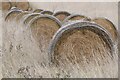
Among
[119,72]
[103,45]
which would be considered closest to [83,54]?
[103,45]

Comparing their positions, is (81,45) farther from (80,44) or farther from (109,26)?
(109,26)

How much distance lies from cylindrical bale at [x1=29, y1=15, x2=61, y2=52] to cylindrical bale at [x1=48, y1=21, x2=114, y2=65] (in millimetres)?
1460

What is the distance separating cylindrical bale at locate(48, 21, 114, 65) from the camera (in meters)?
6.11

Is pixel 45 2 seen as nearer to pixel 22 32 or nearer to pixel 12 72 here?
pixel 22 32

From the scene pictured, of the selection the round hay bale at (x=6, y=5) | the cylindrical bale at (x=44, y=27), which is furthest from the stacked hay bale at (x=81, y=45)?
the round hay bale at (x=6, y=5)

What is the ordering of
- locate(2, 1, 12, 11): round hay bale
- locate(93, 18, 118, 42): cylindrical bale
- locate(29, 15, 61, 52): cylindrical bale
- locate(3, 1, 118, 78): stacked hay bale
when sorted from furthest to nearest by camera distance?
locate(2, 1, 12, 11): round hay bale
locate(93, 18, 118, 42): cylindrical bale
locate(29, 15, 61, 52): cylindrical bale
locate(3, 1, 118, 78): stacked hay bale

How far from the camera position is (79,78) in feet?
17.1

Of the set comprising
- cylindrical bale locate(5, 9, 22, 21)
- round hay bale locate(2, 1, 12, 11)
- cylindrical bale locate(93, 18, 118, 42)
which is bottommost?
round hay bale locate(2, 1, 12, 11)

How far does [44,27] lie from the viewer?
8.28m

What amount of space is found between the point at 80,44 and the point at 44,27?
199cm

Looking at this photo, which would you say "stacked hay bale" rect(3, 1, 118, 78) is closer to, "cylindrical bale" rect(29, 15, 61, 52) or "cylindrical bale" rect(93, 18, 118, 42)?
"cylindrical bale" rect(29, 15, 61, 52)

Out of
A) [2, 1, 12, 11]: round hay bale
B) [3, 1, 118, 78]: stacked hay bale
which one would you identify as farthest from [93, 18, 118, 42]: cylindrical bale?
[2, 1, 12, 11]: round hay bale

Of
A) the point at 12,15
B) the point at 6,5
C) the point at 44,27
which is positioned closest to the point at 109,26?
the point at 44,27

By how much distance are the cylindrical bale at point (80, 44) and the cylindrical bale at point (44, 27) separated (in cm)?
146
